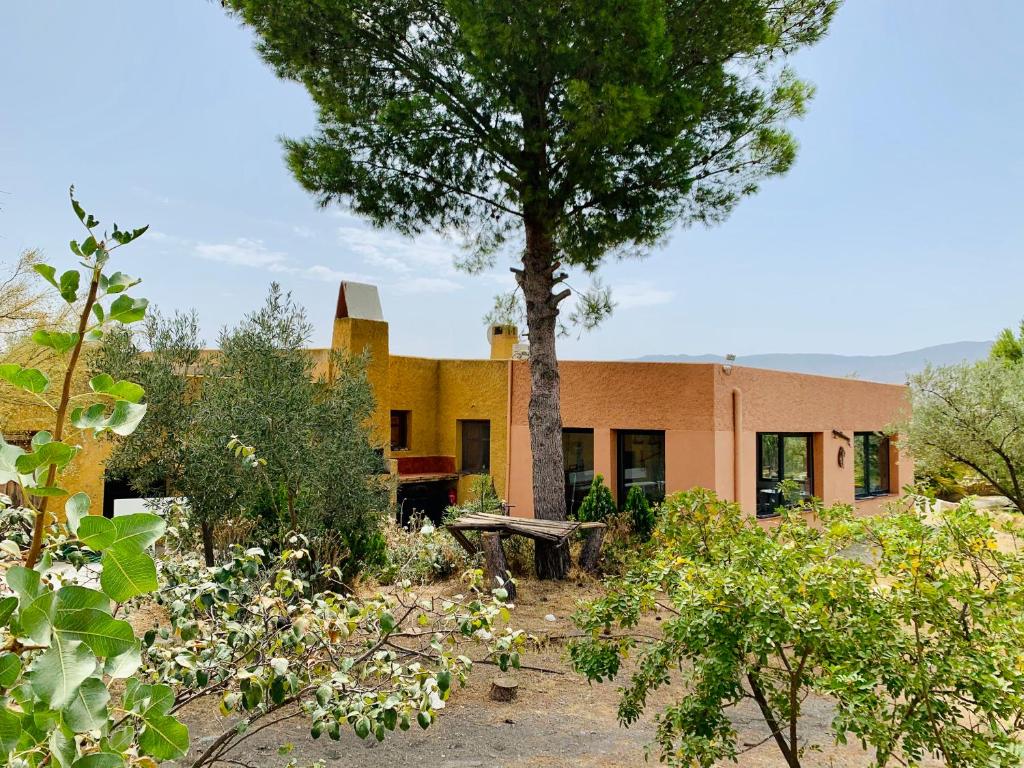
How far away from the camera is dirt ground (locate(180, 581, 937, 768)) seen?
5480mm

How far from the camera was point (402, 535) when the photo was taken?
12.3m

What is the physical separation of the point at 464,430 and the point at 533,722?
12773mm

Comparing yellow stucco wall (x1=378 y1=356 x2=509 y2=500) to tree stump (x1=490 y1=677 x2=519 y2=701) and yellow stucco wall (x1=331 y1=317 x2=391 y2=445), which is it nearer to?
yellow stucco wall (x1=331 y1=317 x2=391 y2=445)

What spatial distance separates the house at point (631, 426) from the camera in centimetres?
1341

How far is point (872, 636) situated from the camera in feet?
11.0

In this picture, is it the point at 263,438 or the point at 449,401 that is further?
the point at 449,401

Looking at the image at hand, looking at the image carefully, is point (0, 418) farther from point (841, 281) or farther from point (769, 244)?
point (841, 281)

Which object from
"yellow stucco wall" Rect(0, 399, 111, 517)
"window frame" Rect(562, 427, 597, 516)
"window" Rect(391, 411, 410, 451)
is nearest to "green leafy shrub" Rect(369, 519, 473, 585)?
"window frame" Rect(562, 427, 597, 516)

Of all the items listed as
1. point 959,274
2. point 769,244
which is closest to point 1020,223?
point 959,274

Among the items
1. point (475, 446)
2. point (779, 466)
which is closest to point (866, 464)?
point (779, 466)

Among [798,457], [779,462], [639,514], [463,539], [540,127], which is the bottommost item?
[463,539]

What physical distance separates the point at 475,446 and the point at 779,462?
7.85 m

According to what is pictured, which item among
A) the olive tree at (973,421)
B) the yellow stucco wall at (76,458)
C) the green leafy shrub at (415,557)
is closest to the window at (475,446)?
the green leafy shrub at (415,557)

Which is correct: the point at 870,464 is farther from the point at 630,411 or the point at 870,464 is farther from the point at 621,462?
Answer: the point at 630,411
